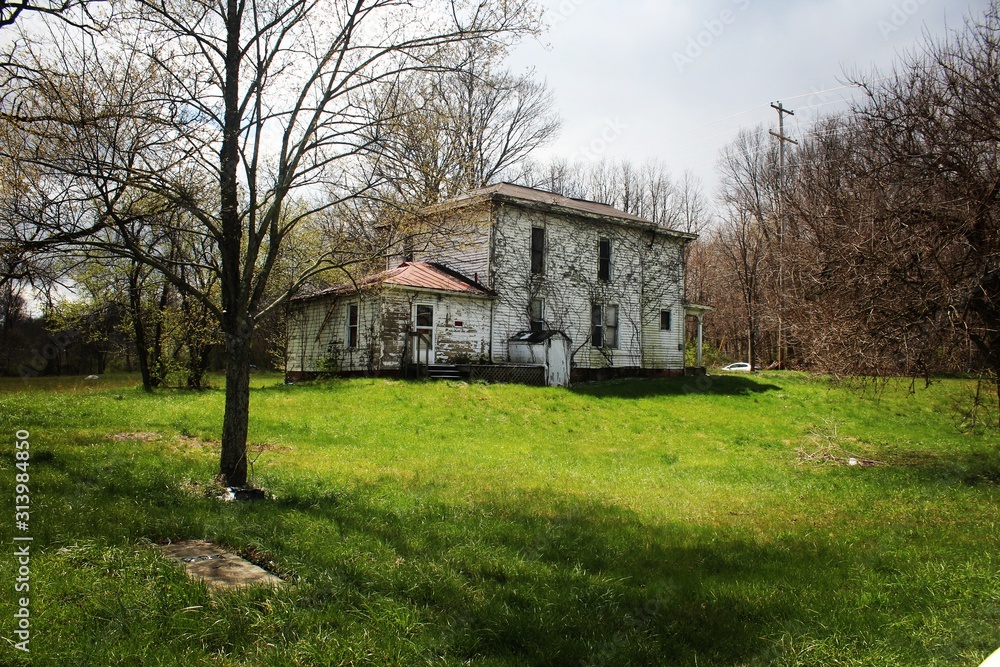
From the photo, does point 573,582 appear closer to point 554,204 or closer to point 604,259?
point 554,204

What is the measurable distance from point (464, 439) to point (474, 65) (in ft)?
25.2

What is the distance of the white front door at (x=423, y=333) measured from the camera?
21.9 meters

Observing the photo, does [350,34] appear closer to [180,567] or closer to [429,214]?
[429,214]

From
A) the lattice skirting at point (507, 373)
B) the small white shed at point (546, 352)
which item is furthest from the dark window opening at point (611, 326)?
Answer: the lattice skirting at point (507, 373)

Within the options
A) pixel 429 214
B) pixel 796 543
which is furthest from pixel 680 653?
pixel 429 214

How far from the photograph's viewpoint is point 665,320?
29.2 metres

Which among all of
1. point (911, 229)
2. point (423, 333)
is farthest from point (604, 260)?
point (911, 229)

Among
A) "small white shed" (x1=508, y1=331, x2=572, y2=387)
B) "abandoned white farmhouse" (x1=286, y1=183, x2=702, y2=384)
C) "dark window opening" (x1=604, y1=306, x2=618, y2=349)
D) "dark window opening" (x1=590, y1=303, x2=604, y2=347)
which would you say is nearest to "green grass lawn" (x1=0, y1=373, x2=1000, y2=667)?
"abandoned white farmhouse" (x1=286, y1=183, x2=702, y2=384)

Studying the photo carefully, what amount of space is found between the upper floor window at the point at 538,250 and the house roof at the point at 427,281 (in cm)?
248

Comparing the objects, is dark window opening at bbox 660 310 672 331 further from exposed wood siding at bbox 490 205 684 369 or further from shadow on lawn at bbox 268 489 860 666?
shadow on lawn at bbox 268 489 860 666

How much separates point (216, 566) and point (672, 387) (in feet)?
70.8

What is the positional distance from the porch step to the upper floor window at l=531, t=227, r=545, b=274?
17.9ft

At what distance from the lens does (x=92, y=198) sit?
638cm

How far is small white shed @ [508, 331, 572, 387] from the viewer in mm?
23406
